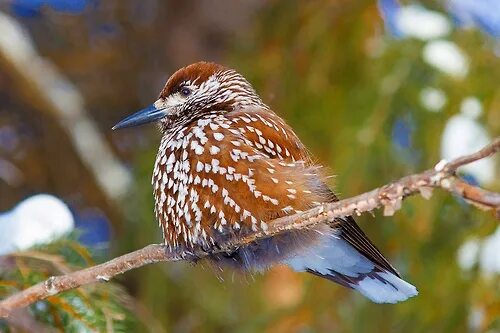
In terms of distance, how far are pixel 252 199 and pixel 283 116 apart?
204 cm

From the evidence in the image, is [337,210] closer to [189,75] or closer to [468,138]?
[189,75]

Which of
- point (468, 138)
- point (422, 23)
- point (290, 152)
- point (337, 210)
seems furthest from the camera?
point (422, 23)

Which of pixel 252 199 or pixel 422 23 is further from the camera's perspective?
pixel 422 23

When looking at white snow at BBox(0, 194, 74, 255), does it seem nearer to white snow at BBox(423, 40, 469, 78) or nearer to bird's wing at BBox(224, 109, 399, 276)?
bird's wing at BBox(224, 109, 399, 276)

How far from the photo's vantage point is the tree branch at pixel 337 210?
183 centimetres

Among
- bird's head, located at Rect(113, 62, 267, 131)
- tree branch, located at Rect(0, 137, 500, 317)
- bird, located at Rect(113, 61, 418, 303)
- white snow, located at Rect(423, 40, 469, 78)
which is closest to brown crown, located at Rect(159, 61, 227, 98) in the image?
bird's head, located at Rect(113, 62, 267, 131)

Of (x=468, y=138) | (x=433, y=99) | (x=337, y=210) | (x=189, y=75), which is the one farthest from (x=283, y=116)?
(x=337, y=210)

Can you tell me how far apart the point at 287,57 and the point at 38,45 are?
245 centimetres

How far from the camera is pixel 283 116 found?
4.83 m

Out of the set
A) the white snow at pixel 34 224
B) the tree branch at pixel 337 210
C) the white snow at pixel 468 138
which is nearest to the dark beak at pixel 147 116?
the white snow at pixel 34 224

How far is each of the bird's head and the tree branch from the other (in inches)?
24.3

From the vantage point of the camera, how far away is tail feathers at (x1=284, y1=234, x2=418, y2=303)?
9.89 feet

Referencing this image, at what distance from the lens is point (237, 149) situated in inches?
117

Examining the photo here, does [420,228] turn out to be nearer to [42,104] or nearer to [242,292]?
[242,292]
